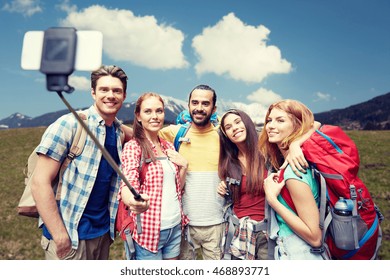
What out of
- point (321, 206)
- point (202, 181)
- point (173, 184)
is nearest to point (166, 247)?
point (173, 184)

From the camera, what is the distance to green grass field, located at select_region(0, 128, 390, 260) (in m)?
7.65

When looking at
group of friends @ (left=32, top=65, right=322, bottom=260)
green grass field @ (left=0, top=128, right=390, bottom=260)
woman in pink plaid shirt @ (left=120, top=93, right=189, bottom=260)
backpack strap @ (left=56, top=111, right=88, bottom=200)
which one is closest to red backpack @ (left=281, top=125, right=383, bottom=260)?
group of friends @ (left=32, top=65, right=322, bottom=260)

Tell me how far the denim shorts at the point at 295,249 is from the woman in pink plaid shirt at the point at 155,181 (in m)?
1.14

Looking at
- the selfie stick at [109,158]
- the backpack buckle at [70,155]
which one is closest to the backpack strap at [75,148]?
the backpack buckle at [70,155]

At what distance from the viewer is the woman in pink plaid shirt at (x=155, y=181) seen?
10.9ft

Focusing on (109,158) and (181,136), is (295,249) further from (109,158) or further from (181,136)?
(109,158)

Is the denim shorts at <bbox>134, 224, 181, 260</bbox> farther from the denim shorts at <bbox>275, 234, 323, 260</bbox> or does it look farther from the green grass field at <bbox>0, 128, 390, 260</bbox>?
the green grass field at <bbox>0, 128, 390, 260</bbox>

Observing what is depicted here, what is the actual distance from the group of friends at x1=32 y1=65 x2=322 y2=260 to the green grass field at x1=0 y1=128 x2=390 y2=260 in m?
4.04

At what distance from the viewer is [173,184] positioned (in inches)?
138

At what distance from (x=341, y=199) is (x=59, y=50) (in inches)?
104
